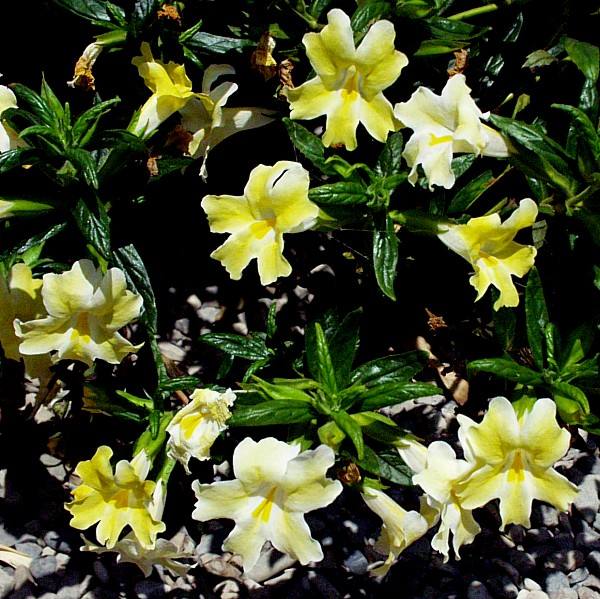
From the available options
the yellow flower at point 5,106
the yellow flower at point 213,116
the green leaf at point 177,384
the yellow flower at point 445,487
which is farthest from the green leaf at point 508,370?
the yellow flower at point 5,106

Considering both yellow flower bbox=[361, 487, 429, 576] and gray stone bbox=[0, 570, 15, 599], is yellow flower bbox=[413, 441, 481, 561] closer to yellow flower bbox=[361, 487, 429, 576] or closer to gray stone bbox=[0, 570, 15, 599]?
yellow flower bbox=[361, 487, 429, 576]

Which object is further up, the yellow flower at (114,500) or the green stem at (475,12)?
the green stem at (475,12)

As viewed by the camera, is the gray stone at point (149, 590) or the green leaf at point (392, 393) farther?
the gray stone at point (149, 590)

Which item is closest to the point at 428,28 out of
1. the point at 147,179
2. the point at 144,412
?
the point at 147,179

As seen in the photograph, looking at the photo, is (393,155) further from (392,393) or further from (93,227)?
(93,227)

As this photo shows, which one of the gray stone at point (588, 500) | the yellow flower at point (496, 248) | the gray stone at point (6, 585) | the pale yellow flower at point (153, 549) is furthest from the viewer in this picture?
the gray stone at point (588, 500)

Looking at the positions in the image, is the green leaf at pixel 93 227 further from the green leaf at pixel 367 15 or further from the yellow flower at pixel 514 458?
the yellow flower at pixel 514 458

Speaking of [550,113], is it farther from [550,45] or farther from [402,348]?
[402,348]
